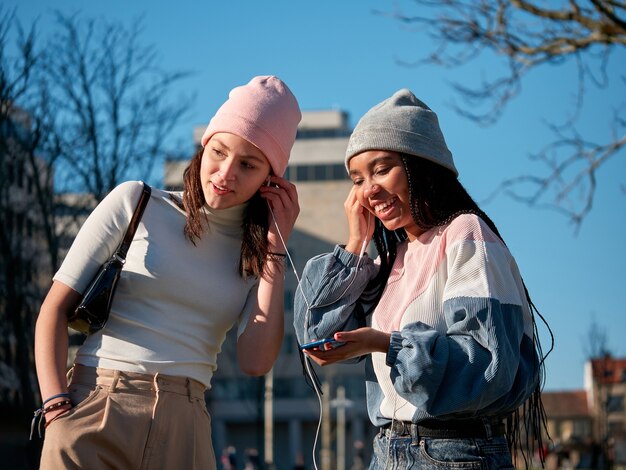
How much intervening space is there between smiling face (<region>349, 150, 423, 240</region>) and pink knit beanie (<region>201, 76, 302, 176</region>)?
476mm

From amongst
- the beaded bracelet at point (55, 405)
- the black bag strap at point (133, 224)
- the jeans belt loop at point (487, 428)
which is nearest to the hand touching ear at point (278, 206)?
the black bag strap at point (133, 224)

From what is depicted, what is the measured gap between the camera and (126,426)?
11.6 feet

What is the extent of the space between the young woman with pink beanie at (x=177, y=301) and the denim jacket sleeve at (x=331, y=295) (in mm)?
253

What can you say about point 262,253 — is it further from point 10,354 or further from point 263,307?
point 10,354

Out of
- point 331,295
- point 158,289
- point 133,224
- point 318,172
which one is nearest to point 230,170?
point 133,224

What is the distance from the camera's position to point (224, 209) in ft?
12.9

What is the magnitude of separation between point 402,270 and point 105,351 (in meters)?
1.03

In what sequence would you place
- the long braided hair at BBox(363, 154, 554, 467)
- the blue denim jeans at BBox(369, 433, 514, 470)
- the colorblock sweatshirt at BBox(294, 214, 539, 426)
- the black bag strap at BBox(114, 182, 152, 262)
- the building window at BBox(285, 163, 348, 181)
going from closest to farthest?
the colorblock sweatshirt at BBox(294, 214, 539, 426) < the blue denim jeans at BBox(369, 433, 514, 470) < the long braided hair at BBox(363, 154, 554, 467) < the black bag strap at BBox(114, 182, 152, 262) < the building window at BBox(285, 163, 348, 181)

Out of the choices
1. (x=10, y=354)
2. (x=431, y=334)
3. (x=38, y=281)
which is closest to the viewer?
(x=431, y=334)

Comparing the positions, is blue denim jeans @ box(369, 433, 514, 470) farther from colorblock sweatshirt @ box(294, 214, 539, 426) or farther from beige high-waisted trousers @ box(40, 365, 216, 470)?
beige high-waisted trousers @ box(40, 365, 216, 470)

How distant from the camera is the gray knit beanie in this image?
3496 mm

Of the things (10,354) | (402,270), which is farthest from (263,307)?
(10,354)

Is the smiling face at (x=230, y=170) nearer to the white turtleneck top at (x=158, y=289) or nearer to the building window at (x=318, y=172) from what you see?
the white turtleneck top at (x=158, y=289)

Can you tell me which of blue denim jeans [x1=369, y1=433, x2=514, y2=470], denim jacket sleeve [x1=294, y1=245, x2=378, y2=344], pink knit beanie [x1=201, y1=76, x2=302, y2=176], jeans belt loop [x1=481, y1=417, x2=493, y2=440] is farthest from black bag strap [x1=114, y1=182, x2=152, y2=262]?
jeans belt loop [x1=481, y1=417, x2=493, y2=440]
